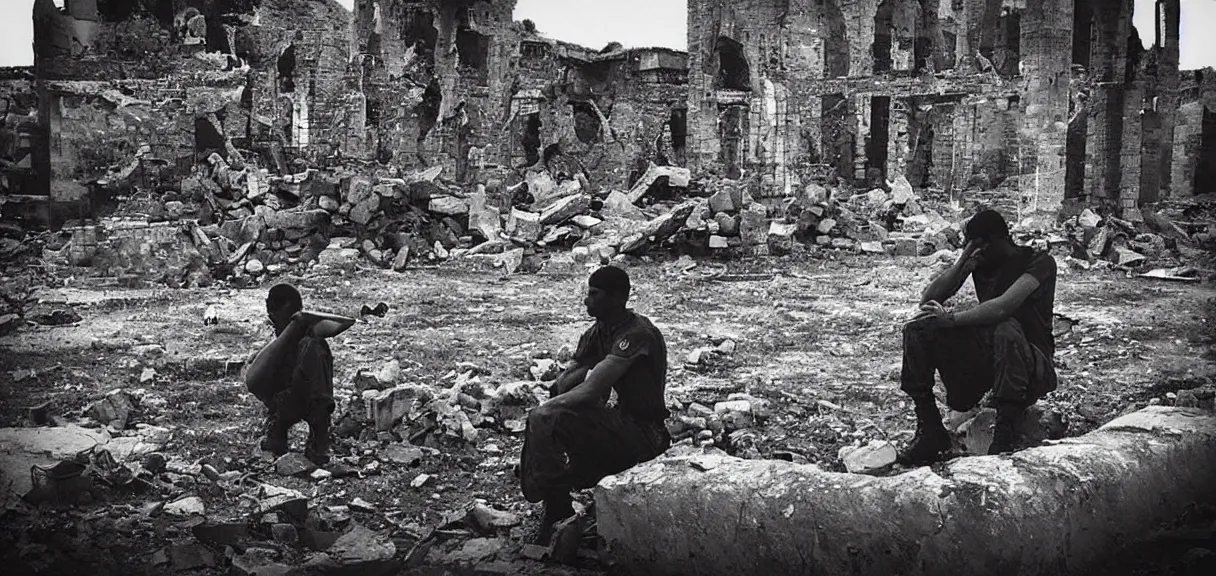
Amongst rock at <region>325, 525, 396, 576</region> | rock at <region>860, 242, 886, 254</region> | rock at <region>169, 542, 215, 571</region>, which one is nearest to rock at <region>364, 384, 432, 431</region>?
rock at <region>325, 525, 396, 576</region>

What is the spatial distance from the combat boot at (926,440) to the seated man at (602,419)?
1.32m

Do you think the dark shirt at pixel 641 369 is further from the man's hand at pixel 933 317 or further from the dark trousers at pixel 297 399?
the dark trousers at pixel 297 399

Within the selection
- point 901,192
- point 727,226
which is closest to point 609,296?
point 727,226

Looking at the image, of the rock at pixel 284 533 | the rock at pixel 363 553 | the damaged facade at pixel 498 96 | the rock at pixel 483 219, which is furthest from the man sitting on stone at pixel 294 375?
the damaged facade at pixel 498 96

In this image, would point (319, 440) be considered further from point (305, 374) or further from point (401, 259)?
point (401, 259)

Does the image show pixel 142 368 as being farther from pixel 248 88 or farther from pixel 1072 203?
pixel 1072 203

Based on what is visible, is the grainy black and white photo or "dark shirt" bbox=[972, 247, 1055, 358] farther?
"dark shirt" bbox=[972, 247, 1055, 358]

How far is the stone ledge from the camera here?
313 cm

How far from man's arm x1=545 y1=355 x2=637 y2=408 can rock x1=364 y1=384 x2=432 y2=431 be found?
1.86m

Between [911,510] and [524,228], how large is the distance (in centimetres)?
1064

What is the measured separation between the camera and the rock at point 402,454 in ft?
16.7

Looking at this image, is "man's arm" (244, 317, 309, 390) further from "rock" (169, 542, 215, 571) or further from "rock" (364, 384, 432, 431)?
"rock" (169, 542, 215, 571)

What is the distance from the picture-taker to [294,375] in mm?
4879

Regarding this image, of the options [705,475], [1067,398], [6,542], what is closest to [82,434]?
[6,542]
